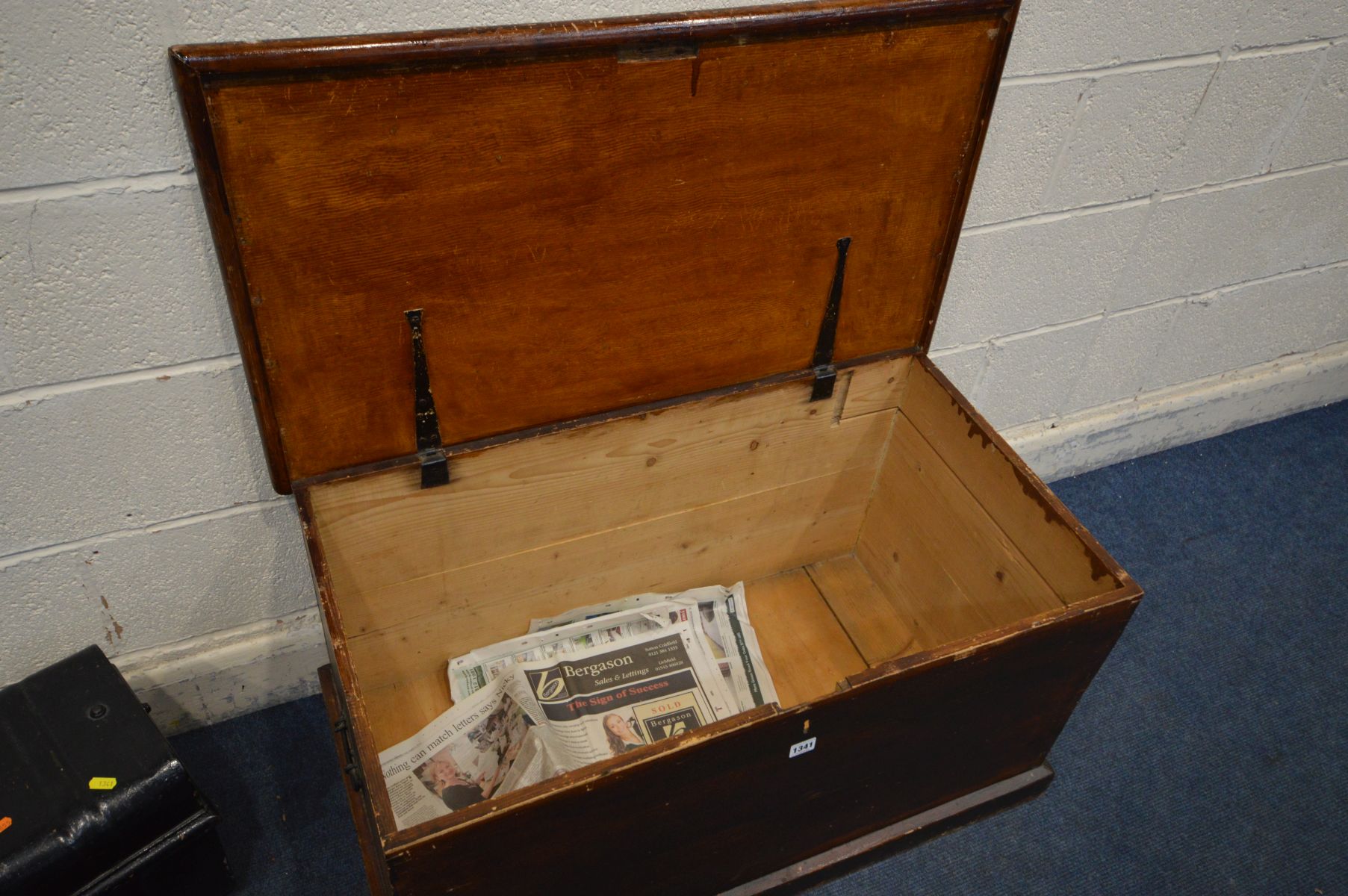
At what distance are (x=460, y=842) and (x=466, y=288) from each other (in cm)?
53

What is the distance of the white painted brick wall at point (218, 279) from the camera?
2.77ft

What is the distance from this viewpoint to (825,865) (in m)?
1.25

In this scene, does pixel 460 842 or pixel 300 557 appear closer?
pixel 460 842

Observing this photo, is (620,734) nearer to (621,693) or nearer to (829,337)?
(621,693)

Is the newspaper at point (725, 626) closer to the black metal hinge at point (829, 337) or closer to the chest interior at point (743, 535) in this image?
the chest interior at point (743, 535)

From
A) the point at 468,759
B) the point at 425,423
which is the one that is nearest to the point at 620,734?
the point at 468,759

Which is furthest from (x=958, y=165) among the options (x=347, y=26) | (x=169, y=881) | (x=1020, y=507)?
(x=169, y=881)

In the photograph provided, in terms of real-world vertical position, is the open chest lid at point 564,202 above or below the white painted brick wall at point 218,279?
below

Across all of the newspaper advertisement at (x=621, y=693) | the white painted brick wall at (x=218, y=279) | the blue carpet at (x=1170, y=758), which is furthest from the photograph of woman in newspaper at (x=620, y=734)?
the white painted brick wall at (x=218, y=279)

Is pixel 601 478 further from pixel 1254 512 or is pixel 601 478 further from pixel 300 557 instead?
pixel 1254 512

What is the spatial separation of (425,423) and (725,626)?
1.90ft

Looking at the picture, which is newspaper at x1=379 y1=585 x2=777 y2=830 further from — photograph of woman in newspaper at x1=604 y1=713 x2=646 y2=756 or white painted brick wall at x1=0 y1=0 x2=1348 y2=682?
white painted brick wall at x1=0 y1=0 x2=1348 y2=682

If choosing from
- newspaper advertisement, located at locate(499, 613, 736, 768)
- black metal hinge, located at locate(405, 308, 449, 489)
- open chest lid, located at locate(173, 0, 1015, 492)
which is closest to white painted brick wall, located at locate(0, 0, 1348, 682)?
open chest lid, located at locate(173, 0, 1015, 492)

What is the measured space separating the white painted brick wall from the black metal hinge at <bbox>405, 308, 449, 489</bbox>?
0.20 metres
